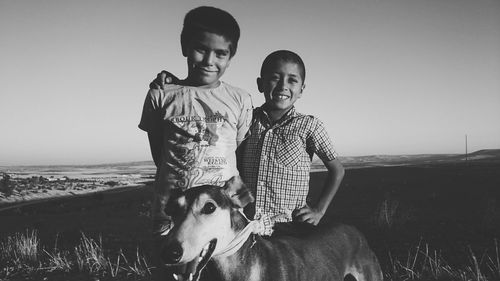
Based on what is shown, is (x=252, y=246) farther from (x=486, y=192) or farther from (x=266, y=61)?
(x=486, y=192)

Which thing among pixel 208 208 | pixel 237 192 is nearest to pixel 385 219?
pixel 237 192

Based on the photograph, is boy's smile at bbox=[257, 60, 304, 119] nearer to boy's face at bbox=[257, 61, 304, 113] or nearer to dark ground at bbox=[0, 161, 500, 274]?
boy's face at bbox=[257, 61, 304, 113]

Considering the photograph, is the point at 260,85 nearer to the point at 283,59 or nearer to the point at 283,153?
the point at 283,59

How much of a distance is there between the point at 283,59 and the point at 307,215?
1.67 meters

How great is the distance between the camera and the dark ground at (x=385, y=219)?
9.51m

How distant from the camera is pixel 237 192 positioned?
9.26 ft

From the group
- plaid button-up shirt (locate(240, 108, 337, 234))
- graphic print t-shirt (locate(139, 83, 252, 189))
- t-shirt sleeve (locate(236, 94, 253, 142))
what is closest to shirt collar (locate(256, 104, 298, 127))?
plaid button-up shirt (locate(240, 108, 337, 234))

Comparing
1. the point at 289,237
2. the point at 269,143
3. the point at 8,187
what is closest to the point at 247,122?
the point at 269,143

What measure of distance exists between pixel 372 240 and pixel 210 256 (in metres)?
8.02

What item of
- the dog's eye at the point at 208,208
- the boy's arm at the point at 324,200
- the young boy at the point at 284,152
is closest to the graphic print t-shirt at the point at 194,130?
the young boy at the point at 284,152

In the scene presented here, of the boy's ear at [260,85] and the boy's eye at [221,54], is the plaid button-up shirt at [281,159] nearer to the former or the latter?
the boy's ear at [260,85]

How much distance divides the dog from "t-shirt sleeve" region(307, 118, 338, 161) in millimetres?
902

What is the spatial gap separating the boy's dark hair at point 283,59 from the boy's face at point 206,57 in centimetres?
75

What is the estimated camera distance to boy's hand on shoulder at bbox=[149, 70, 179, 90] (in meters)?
3.45
